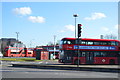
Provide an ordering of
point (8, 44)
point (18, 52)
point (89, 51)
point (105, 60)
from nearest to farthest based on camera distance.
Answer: point (89, 51) < point (105, 60) < point (18, 52) < point (8, 44)

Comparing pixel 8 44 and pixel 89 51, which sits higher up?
pixel 8 44

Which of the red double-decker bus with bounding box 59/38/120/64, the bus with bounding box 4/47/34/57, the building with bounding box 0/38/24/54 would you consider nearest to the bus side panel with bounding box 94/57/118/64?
the red double-decker bus with bounding box 59/38/120/64

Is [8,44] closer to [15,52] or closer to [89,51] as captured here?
[15,52]

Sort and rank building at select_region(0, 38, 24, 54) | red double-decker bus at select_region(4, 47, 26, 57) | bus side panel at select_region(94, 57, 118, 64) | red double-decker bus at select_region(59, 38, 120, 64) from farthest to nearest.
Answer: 1. building at select_region(0, 38, 24, 54)
2. red double-decker bus at select_region(4, 47, 26, 57)
3. bus side panel at select_region(94, 57, 118, 64)
4. red double-decker bus at select_region(59, 38, 120, 64)

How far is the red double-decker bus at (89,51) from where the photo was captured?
30.9m

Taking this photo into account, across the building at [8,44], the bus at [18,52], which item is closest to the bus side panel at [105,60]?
the bus at [18,52]

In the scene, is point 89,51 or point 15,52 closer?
point 89,51

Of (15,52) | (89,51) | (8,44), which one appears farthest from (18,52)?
(89,51)

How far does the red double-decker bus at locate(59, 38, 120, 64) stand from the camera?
3089 centimetres

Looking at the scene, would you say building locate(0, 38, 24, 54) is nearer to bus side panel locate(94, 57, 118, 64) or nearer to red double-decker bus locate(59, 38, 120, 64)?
red double-decker bus locate(59, 38, 120, 64)

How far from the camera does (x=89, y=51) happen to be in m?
31.1

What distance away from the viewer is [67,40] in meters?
31.0

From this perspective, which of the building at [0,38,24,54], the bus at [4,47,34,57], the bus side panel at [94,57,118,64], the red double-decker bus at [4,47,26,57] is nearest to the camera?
the bus side panel at [94,57,118,64]

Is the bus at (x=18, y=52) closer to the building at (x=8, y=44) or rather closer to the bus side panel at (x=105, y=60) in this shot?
the building at (x=8, y=44)
